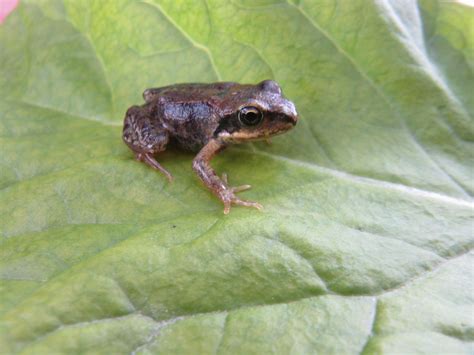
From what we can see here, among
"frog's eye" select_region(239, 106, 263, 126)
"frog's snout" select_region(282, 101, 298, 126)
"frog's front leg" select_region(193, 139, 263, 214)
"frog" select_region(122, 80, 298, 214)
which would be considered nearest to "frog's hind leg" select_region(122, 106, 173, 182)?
"frog" select_region(122, 80, 298, 214)

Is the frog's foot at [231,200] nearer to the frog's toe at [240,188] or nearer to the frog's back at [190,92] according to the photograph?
the frog's toe at [240,188]

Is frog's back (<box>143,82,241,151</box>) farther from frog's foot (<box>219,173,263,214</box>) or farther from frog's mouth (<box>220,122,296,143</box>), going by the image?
frog's foot (<box>219,173,263,214</box>)

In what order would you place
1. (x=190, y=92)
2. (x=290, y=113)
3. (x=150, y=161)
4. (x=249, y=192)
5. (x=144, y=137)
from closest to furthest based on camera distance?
(x=249, y=192)
(x=290, y=113)
(x=150, y=161)
(x=144, y=137)
(x=190, y=92)

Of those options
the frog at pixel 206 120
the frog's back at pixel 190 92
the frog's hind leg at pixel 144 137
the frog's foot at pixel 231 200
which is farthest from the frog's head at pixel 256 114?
the frog's foot at pixel 231 200

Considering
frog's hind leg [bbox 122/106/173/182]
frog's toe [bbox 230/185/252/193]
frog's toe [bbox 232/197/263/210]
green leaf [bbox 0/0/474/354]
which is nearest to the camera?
green leaf [bbox 0/0/474/354]

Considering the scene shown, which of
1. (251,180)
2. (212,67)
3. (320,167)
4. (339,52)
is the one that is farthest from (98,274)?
(339,52)

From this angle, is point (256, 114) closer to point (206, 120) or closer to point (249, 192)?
point (206, 120)

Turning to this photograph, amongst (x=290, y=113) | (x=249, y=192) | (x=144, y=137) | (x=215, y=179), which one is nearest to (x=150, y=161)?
(x=144, y=137)
